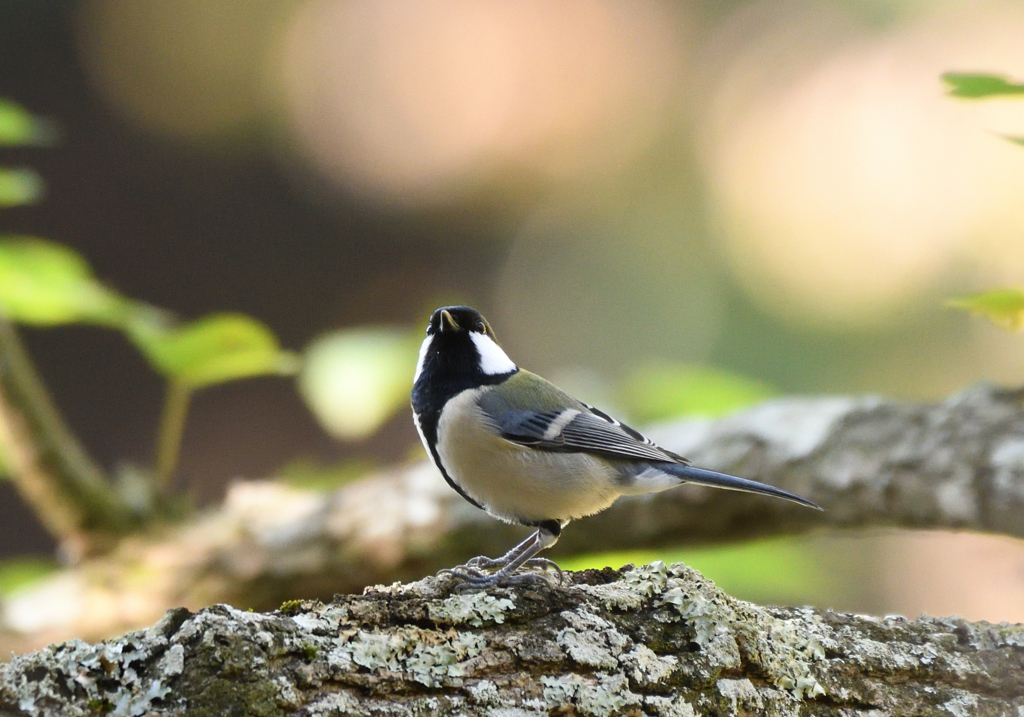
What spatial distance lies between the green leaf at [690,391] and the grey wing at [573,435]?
0.66m

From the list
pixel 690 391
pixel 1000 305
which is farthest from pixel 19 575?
pixel 1000 305

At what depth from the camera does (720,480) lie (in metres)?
1.86

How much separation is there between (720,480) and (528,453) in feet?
1.37

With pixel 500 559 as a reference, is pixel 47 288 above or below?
above

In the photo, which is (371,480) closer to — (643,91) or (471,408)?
(471,408)

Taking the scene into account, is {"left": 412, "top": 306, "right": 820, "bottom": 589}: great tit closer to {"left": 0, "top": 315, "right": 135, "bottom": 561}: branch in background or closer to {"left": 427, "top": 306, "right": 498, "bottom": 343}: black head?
{"left": 427, "top": 306, "right": 498, "bottom": 343}: black head

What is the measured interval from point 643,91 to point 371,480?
4.68 meters

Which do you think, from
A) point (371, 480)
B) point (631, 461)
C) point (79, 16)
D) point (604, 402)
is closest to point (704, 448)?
point (631, 461)

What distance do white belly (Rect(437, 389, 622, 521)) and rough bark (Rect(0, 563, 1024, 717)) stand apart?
0.37 metres

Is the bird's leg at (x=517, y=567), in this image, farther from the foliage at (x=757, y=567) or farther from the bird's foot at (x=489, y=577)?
the foliage at (x=757, y=567)

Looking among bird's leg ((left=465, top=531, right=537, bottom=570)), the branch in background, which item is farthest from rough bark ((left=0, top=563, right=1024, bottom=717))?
the branch in background

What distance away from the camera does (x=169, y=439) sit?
2.66 m

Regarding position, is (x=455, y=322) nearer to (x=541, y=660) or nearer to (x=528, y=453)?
(x=528, y=453)

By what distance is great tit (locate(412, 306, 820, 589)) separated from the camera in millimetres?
1816
